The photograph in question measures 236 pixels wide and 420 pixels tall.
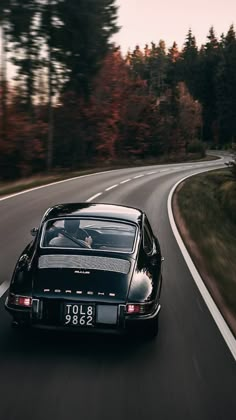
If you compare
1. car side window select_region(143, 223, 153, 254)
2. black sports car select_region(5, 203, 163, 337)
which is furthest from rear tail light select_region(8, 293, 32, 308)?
car side window select_region(143, 223, 153, 254)

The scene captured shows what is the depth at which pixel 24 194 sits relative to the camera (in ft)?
71.9

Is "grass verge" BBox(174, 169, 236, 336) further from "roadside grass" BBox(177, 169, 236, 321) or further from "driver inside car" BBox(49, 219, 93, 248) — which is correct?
"driver inside car" BBox(49, 219, 93, 248)

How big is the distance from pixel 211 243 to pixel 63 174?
2343 cm

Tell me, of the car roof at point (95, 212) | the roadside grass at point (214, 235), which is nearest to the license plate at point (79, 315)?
the car roof at point (95, 212)

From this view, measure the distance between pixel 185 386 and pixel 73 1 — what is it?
38452 millimetres

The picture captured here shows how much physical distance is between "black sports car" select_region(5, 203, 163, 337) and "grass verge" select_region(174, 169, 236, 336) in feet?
4.68

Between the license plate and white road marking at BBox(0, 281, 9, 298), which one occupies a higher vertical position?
the license plate

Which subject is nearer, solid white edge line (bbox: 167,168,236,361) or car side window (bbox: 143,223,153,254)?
solid white edge line (bbox: 167,168,236,361)

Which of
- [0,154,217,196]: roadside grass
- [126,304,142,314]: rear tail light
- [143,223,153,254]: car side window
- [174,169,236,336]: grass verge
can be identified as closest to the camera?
[126,304,142,314]: rear tail light

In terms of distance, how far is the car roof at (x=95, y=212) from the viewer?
752 centimetres

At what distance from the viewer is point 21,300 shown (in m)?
5.92

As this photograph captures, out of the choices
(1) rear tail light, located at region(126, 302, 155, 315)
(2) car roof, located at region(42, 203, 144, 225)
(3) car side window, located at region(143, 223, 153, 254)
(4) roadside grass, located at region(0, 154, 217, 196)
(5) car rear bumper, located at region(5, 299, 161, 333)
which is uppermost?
(2) car roof, located at region(42, 203, 144, 225)

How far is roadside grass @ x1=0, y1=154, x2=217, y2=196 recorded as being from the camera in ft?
79.5

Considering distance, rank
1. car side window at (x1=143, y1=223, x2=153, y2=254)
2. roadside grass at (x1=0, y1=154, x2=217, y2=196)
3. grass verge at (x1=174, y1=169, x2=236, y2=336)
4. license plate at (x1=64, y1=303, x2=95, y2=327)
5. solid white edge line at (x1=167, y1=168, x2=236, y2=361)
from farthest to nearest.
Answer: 1. roadside grass at (x1=0, y1=154, x2=217, y2=196)
2. grass verge at (x1=174, y1=169, x2=236, y2=336)
3. car side window at (x1=143, y1=223, x2=153, y2=254)
4. solid white edge line at (x1=167, y1=168, x2=236, y2=361)
5. license plate at (x1=64, y1=303, x2=95, y2=327)
